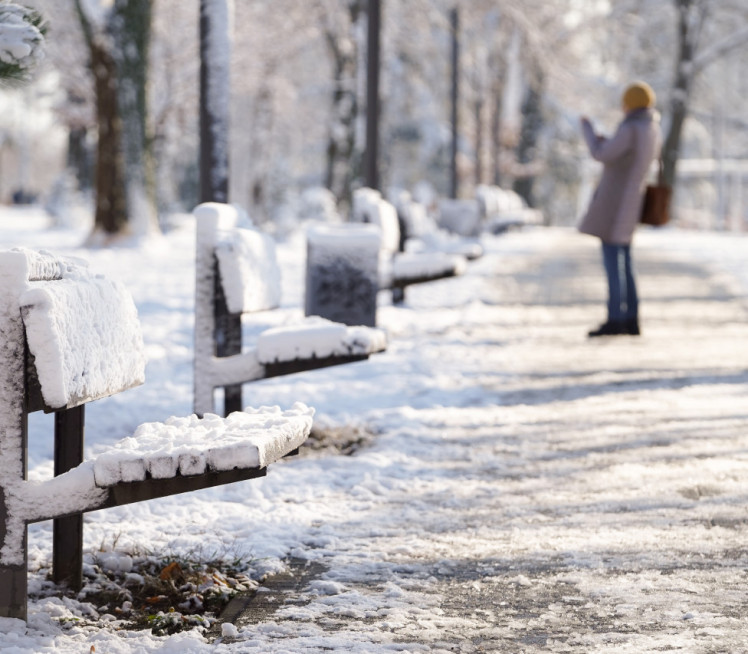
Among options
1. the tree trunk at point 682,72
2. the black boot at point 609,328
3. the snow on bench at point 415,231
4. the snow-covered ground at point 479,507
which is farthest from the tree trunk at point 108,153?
the tree trunk at point 682,72

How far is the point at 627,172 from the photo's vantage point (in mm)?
10109

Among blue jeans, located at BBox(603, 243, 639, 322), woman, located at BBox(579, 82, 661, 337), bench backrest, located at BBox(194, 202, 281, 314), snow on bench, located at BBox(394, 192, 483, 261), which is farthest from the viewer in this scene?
snow on bench, located at BBox(394, 192, 483, 261)

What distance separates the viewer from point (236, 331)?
5.83 m

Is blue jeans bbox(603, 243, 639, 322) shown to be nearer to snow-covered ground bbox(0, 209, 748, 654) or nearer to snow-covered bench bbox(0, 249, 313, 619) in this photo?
snow-covered ground bbox(0, 209, 748, 654)

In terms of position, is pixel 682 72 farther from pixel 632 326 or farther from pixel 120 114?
pixel 632 326

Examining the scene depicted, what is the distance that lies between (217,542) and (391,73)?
36369mm

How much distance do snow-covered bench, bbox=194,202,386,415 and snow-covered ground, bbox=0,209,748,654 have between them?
455mm

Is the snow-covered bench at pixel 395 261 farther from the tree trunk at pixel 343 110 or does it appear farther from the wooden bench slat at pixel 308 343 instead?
the tree trunk at pixel 343 110

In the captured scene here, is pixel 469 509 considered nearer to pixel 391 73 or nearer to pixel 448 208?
pixel 448 208

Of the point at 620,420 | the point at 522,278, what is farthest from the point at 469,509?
the point at 522,278

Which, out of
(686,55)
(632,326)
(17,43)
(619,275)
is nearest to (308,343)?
(17,43)

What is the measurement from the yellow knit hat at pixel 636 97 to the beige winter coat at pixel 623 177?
64 mm

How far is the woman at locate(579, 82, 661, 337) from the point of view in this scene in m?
9.99

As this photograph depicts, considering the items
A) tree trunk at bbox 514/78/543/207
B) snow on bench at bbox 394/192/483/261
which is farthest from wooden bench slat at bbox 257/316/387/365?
tree trunk at bbox 514/78/543/207
